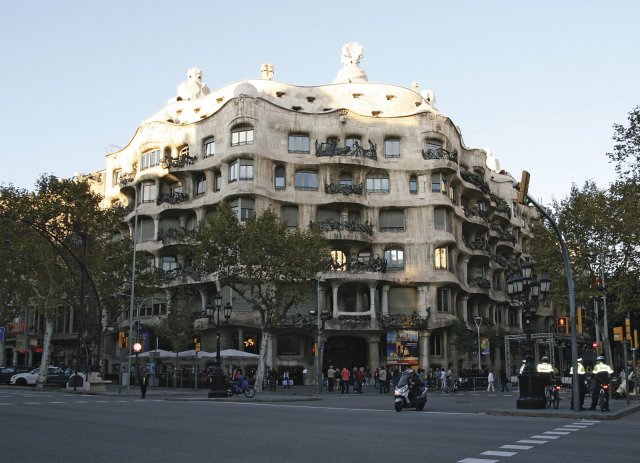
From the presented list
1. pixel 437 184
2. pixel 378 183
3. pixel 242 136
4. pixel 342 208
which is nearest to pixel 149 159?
pixel 242 136

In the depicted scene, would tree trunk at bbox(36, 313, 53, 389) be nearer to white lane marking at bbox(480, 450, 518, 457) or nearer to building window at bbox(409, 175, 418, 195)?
building window at bbox(409, 175, 418, 195)

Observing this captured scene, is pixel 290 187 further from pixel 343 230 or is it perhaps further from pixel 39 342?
pixel 39 342

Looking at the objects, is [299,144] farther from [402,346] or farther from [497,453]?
[497,453]

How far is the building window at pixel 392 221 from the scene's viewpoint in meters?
58.2

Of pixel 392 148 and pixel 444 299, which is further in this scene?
pixel 392 148

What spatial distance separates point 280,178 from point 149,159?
13335mm

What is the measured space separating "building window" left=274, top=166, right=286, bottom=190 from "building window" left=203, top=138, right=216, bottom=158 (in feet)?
18.8

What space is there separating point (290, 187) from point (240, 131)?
19.5 feet

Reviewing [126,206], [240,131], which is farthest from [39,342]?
[240,131]

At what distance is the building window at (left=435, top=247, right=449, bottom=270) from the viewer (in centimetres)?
5769

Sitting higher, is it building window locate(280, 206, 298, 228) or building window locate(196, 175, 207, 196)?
building window locate(196, 175, 207, 196)

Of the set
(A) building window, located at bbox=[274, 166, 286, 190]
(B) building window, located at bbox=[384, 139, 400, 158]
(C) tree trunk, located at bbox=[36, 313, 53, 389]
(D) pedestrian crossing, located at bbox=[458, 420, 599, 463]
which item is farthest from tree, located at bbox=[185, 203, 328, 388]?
(D) pedestrian crossing, located at bbox=[458, 420, 599, 463]

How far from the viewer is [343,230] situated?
55281 mm

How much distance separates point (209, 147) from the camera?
196 ft
